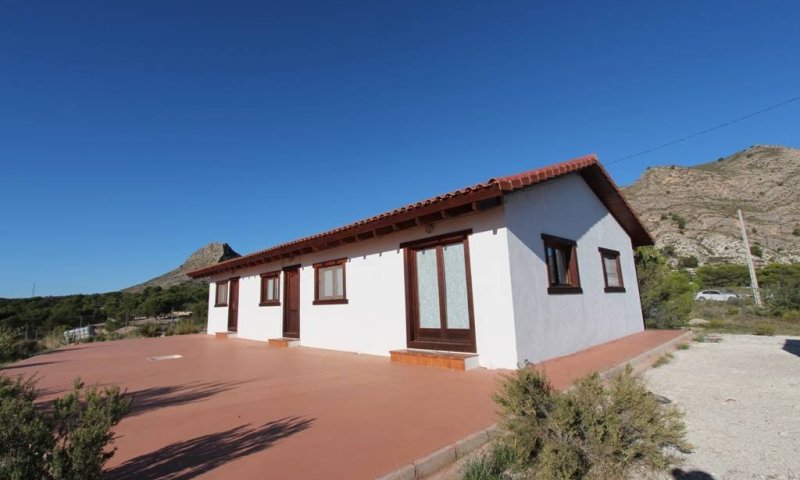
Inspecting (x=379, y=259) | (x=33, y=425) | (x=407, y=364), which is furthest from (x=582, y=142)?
(x=33, y=425)

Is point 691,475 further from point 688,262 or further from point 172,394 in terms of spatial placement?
point 688,262

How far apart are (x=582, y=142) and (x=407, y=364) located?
12.8 metres

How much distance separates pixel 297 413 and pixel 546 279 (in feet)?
15.6

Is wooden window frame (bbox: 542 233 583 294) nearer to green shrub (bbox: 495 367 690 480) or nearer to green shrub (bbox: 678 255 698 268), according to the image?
green shrub (bbox: 495 367 690 480)

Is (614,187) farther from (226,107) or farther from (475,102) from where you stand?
(226,107)

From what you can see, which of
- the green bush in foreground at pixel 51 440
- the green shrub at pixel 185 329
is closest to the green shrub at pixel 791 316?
the green bush in foreground at pixel 51 440

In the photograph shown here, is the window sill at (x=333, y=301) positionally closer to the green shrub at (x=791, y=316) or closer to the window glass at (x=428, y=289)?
the window glass at (x=428, y=289)

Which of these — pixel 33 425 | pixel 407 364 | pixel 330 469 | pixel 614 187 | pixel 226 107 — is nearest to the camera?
pixel 33 425

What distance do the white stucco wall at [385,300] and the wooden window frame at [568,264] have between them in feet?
4.72

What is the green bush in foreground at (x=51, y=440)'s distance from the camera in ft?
6.24

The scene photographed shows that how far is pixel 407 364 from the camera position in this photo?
261 inches

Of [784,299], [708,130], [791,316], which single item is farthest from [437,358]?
[784,299]

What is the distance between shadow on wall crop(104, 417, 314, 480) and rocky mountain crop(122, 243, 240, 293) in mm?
42549

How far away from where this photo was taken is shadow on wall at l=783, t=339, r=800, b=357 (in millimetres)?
8113
